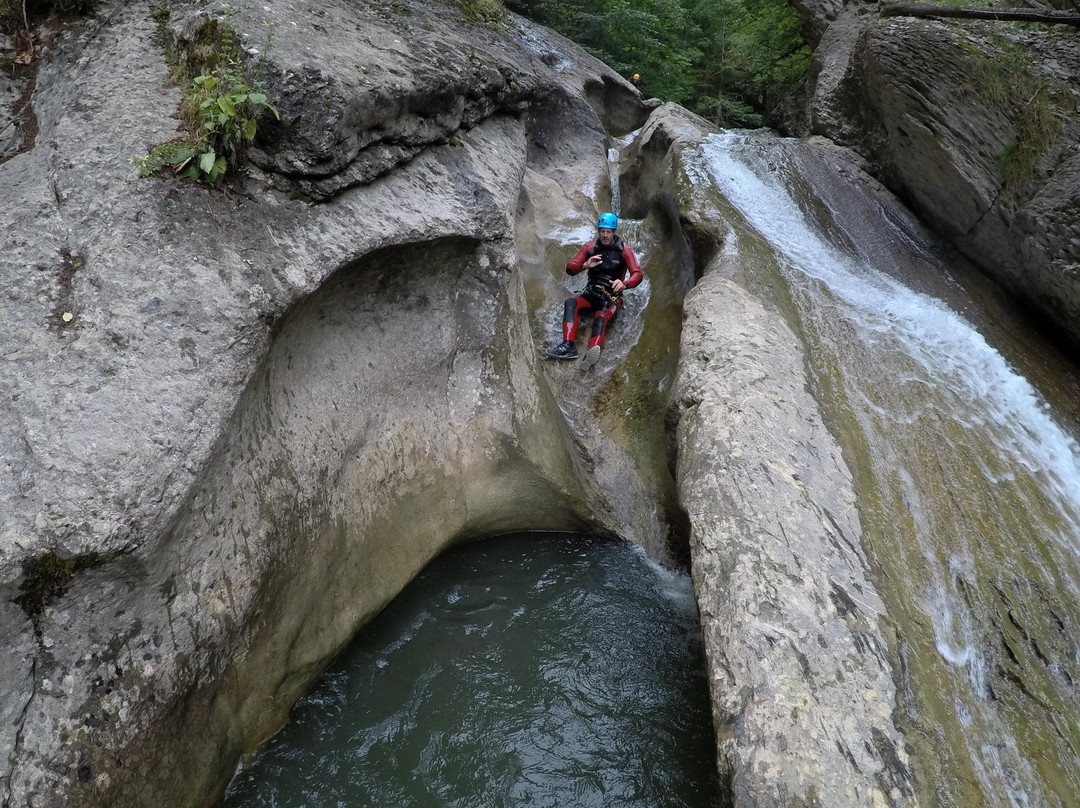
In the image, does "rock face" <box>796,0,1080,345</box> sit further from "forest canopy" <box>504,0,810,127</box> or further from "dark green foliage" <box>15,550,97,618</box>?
"dark green foliage" <box>15,550,97,618</box>

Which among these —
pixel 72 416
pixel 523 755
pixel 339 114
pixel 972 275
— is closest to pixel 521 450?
pixel 523 755

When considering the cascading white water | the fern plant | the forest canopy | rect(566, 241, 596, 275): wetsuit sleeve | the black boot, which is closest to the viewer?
the cascading white water

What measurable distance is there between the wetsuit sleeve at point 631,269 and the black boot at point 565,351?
1.02 m

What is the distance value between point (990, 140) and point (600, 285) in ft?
17.0

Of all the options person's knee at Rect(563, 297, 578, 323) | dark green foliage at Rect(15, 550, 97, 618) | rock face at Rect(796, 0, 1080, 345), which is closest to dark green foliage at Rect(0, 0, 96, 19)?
dark green foliage at Rect(15, 550, 97, 618)

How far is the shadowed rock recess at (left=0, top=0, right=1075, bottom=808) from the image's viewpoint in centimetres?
308

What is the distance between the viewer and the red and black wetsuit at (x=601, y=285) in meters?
7.79

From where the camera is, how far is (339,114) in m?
4.84

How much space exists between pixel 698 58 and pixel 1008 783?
21.7 m

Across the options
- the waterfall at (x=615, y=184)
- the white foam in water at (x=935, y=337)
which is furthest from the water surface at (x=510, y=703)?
the waterfall at (x=615, y=184)

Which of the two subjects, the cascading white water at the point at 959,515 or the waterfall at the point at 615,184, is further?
the waterfall at the point at 615,184

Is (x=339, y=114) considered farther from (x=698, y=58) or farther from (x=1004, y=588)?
(x=698, y=58)

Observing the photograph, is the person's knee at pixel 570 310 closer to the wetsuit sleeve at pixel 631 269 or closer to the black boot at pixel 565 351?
the black boot at pixel 565 351

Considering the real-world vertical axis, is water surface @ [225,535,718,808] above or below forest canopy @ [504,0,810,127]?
below
